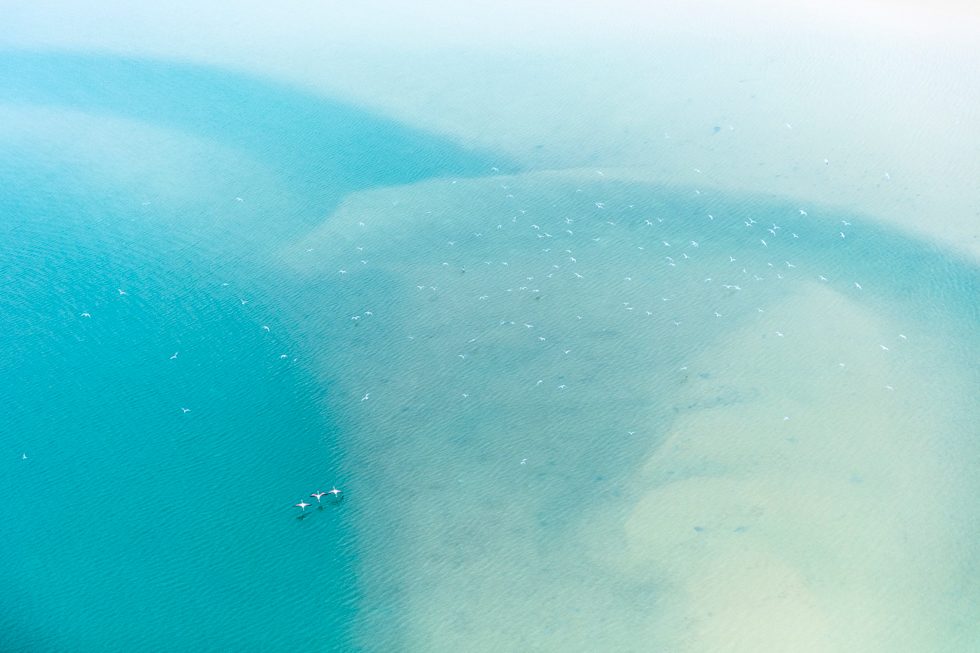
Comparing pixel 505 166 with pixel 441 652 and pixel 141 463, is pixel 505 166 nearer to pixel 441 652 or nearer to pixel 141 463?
pixel 141 463

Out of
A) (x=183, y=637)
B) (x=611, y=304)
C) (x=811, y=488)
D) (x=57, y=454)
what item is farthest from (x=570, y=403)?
(x=57, y=454)

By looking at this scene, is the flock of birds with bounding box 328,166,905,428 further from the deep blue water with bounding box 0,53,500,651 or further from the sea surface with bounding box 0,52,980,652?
the deep blue water with bounding box 0,53,500,651

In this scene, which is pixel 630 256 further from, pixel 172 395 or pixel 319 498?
pixel 172 395

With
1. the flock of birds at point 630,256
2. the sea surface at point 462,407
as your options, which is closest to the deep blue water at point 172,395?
the sea surface at point 462,407

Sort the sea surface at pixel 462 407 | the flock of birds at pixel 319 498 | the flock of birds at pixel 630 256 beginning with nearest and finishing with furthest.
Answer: the sea surface at pixel 462 407 → the flock of birds at pixel 319 498 → the flock of birds at pixel 630 256

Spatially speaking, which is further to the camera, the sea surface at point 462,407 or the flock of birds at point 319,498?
the flock of birds at point 319,498

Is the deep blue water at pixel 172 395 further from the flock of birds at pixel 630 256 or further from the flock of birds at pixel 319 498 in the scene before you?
the flock of birds at pixel 630 256

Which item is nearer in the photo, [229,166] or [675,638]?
[675,638]

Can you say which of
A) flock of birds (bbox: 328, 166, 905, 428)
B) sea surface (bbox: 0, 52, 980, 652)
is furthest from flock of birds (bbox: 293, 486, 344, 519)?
flock of birds (bbox: 328, 166, 905, 428)
